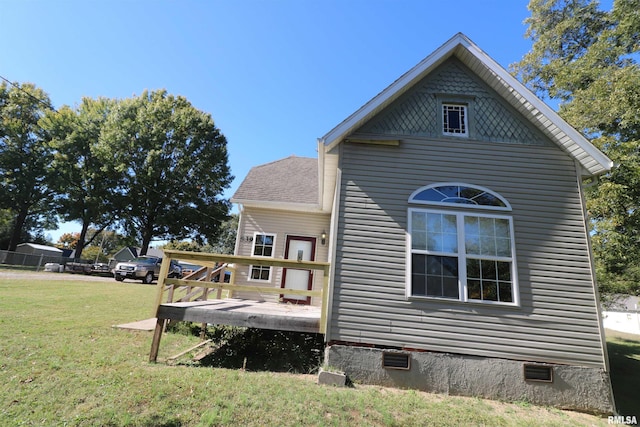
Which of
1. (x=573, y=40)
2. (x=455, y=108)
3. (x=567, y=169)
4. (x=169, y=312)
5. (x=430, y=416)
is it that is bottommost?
(x=430, y=416)

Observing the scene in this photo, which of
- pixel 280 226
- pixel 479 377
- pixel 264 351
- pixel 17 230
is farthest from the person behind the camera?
pixel 17 230

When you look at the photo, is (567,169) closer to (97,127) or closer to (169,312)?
(169,312)

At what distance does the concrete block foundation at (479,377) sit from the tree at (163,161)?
82.7ft

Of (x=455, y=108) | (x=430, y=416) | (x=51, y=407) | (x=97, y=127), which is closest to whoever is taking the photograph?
(x=51, y=407)

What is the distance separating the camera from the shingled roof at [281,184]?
9.85 m

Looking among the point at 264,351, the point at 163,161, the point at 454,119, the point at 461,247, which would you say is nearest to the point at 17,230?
the point at 163,161

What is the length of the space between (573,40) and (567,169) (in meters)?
13.0

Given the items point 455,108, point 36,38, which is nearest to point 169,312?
point 455,108

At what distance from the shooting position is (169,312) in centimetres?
524

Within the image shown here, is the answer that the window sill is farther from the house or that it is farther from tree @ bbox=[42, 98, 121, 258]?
Answer: tree @ bbox=[42, 98, 121, 258]

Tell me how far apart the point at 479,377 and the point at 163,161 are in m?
27.7

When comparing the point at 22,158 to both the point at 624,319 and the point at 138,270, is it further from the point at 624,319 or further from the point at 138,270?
the point at 624,319

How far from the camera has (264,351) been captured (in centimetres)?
616

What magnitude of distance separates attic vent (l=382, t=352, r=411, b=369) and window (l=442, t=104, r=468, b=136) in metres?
4.50
